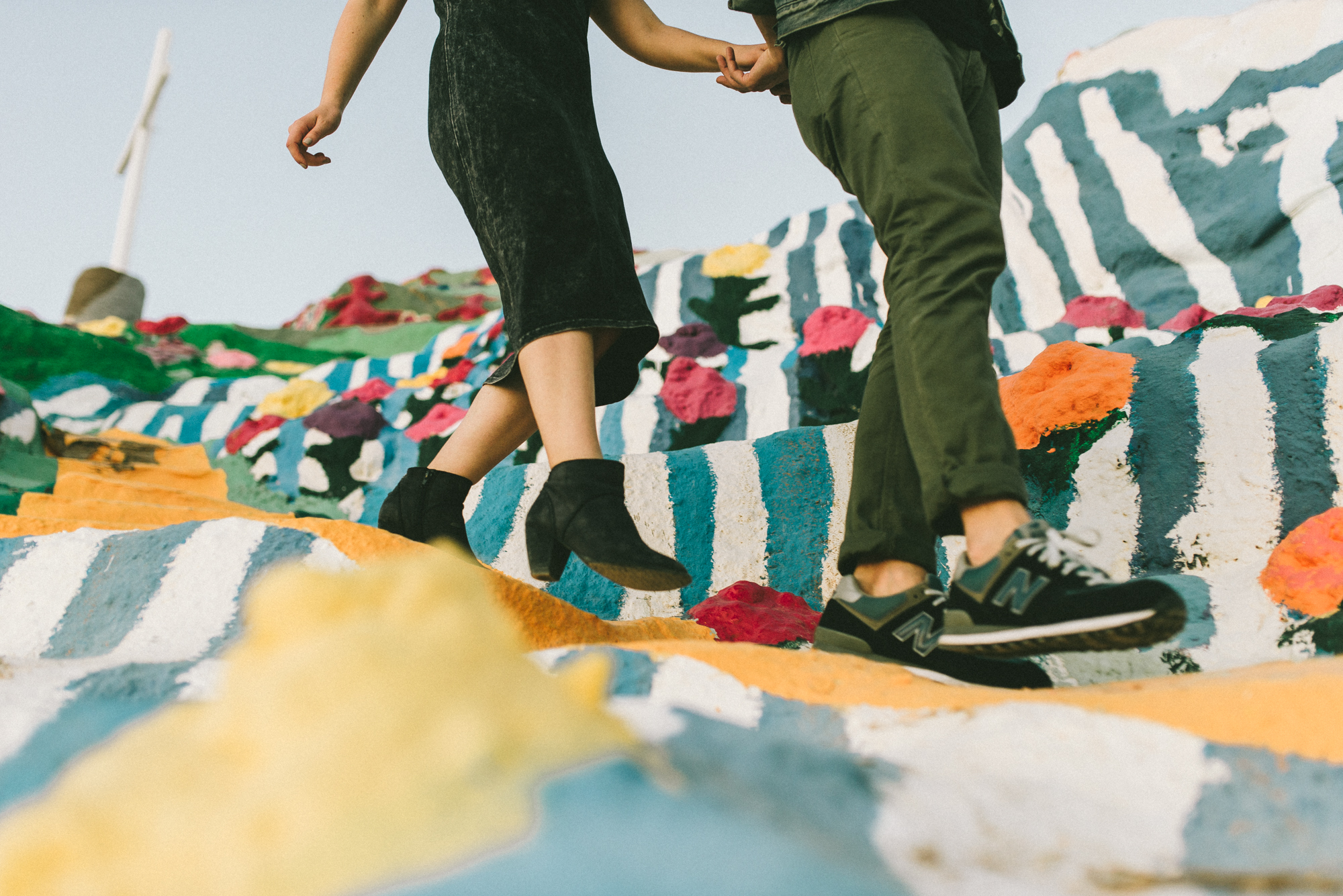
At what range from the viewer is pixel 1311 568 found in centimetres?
95

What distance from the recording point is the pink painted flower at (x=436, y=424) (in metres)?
2.13

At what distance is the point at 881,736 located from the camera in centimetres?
56

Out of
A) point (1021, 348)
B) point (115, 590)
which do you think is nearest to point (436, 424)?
point (115, 590)

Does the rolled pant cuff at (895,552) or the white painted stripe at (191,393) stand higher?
the white painted stripe at (191,393)

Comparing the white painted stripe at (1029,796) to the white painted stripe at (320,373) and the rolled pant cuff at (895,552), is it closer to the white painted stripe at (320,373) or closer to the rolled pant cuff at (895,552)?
the rolled pant cuff at (895,552)

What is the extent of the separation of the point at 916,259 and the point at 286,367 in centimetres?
296

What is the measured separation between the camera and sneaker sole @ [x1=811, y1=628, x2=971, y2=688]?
0.75m

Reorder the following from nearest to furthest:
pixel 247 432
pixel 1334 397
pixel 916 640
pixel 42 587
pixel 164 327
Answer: pixel 916 640, pixel 42 587, pixel 1334 397, pixel 247 432, pixel 164 327

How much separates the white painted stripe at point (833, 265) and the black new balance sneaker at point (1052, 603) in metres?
1.78

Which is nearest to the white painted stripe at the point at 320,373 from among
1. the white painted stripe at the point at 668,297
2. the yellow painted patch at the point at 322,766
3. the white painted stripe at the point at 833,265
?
the white painted stripe at the point at 668,297

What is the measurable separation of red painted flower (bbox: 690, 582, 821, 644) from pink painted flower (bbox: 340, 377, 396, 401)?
58.0 inches

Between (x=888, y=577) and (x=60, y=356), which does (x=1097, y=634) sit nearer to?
(x=888, y=577)

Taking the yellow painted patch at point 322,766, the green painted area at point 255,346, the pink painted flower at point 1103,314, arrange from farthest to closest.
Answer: the green painted area at point 255,346 < the pink painted flower at point 1103,314 < the yellow painted patch at point 322,766

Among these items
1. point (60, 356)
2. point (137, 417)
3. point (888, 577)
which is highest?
point (60, 356)
